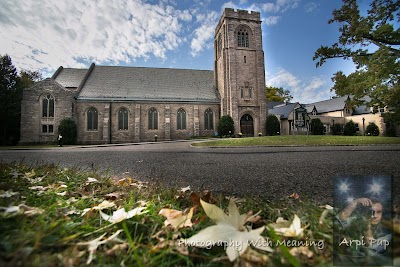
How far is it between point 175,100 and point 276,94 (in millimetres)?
35883

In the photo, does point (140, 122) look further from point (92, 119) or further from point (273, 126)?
point (273, 126)

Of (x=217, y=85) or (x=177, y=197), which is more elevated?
(x=217, y=85)

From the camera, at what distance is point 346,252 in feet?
2.34

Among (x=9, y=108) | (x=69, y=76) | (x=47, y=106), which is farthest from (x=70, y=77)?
(x=9, y=108)

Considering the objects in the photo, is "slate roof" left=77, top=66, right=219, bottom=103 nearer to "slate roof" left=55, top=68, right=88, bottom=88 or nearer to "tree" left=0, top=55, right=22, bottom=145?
"slate roof" left=55, top=68, right=88, bottom=88

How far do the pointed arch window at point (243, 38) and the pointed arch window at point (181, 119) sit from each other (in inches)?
450

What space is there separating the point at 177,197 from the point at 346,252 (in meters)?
1.02

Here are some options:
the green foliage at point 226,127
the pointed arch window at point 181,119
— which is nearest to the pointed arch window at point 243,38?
the green foliage at point 226,127

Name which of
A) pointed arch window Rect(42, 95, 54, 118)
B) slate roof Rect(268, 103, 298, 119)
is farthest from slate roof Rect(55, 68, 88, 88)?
slate roof Rect(268, 103, 298, 119)

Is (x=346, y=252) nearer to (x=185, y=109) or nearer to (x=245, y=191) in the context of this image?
(x=245, y=191)

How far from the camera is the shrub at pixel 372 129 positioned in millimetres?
30062

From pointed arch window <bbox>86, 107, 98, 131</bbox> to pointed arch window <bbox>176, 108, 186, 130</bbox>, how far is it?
32.5ft

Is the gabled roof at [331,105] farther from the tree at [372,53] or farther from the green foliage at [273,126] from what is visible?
the tree at [372,53]

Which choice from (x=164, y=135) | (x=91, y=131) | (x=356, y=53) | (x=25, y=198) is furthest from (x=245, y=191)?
(x=91, y=131)
